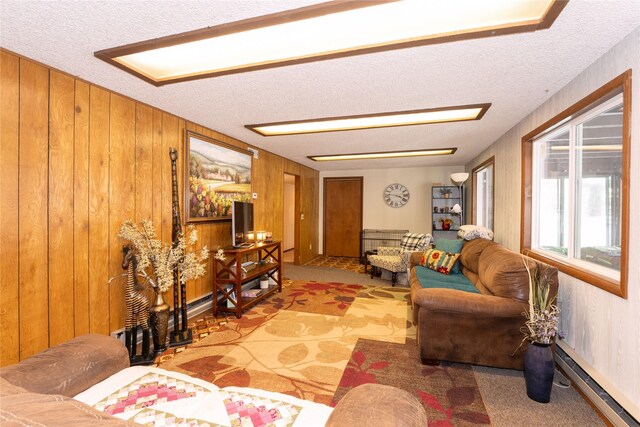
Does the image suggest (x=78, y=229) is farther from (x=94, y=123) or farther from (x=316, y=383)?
(x=316, y=383)

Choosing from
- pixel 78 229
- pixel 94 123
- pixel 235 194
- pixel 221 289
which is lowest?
pixel 221 289

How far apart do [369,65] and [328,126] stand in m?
1.63

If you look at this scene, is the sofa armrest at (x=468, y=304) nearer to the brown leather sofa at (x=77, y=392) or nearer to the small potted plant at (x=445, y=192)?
the brown leather sofa at (x=77, y=392)

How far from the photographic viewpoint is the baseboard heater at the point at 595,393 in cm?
164

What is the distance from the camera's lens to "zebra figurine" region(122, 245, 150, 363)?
2469 millimetres

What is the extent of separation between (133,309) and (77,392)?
4.89 feet

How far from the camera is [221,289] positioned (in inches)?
138

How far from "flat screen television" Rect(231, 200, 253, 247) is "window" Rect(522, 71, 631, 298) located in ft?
11.1

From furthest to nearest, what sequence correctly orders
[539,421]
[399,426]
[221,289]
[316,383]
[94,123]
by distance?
[221,289], [94,123], [316,383], [539,421], [399,426]

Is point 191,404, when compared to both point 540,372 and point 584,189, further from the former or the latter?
point 584,189

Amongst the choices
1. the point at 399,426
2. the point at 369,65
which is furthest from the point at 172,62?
the point at 399,426

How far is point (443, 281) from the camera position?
346cm

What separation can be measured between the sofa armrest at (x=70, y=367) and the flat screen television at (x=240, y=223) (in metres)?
2.33

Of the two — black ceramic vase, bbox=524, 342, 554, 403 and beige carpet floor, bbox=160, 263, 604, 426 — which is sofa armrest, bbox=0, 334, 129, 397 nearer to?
beige carpet floor, bbox=160, 263, 604, 426
